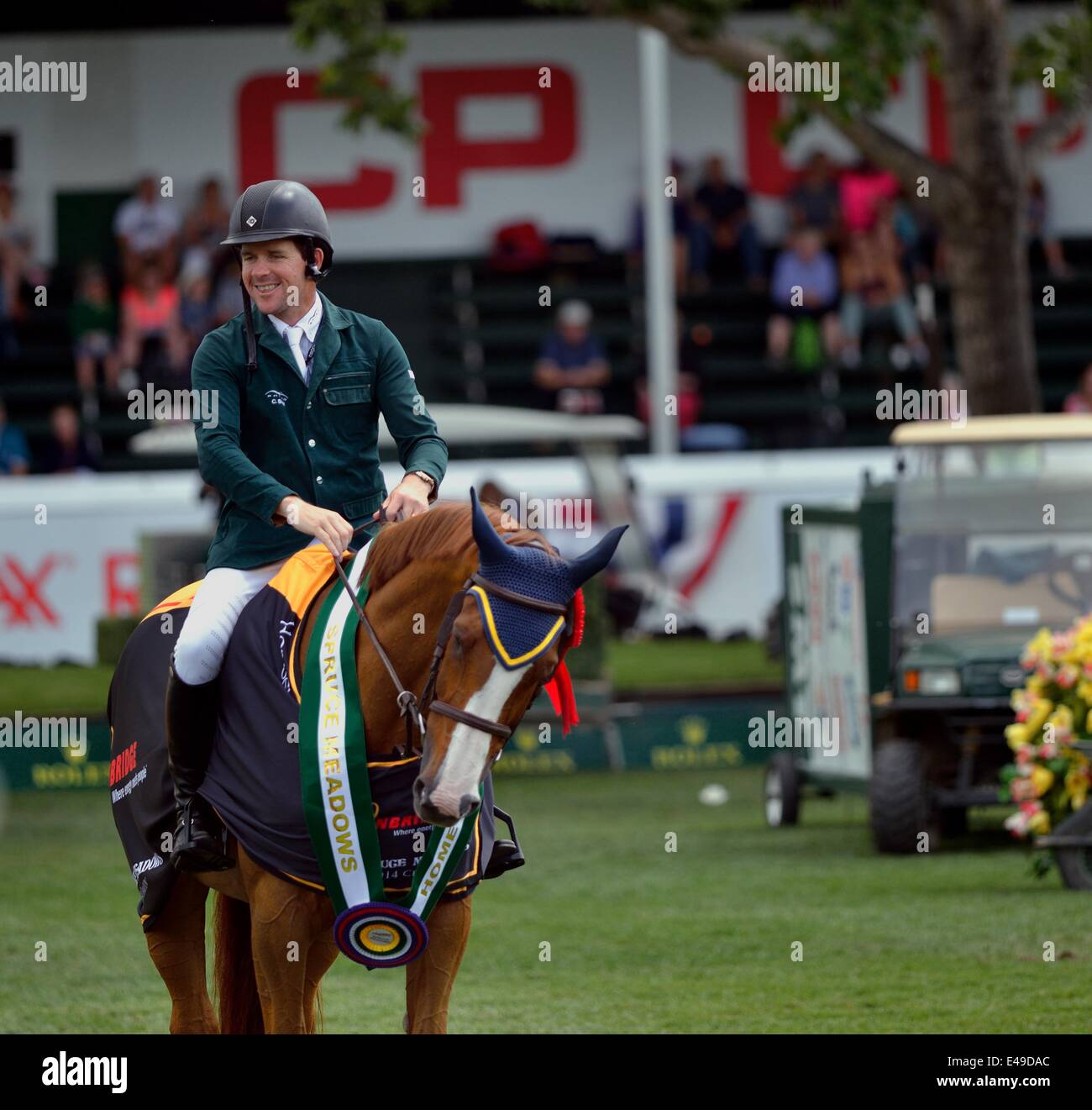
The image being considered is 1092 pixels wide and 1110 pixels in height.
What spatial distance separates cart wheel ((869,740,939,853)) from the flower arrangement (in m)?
1.17

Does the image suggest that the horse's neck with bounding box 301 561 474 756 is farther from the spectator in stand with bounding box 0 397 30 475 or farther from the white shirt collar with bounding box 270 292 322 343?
the spectator in stand with bounding box 0 397 30 475

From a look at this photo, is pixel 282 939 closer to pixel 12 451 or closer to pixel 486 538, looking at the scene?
pixel 486 538

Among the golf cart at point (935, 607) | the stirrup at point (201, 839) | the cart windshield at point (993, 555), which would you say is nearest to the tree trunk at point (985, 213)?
the golf cart at point (935, 607)

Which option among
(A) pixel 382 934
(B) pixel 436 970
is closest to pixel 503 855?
(B) pixel 436 970

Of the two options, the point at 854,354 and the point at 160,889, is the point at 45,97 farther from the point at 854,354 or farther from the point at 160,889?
the point at 160,889

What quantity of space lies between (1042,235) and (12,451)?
445 inches

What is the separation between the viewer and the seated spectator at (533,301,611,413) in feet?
73.2

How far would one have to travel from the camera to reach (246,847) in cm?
557

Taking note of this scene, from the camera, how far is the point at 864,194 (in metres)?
23.8

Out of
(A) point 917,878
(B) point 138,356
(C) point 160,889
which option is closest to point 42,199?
(B) point 138,356

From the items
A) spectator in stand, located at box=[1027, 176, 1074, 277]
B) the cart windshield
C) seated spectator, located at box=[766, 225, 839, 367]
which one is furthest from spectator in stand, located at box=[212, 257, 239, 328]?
the cart windshield

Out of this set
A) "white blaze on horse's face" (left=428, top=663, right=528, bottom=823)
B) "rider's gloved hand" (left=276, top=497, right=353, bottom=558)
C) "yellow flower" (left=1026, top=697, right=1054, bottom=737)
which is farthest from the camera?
"yellow flower" (left=1026, top=697, right=1054, bottom=737)

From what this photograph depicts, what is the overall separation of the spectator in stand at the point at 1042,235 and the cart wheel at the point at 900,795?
13.8m
